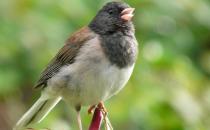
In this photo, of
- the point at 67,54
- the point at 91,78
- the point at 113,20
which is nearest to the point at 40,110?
the point at 67,54

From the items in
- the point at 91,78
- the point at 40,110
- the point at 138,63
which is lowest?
the point at 138,63

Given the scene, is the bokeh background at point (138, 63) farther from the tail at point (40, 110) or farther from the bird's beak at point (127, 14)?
the bird's beak at point (127, 14)

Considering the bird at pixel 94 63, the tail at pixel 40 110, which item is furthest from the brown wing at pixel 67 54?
the tail at pixel 40 110

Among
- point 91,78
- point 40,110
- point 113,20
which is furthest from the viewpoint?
point 40,110

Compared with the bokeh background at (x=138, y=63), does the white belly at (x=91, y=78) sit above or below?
above

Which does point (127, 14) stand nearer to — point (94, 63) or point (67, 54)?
point (94, 63)

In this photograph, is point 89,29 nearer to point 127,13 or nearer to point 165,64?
point 127,13

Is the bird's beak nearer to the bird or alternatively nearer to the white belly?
the bird

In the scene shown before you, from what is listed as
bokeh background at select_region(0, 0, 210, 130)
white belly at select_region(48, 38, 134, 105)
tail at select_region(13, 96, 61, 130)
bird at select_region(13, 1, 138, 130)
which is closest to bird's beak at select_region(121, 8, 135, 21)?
bird at select_region(13, 1, 138, 130)
